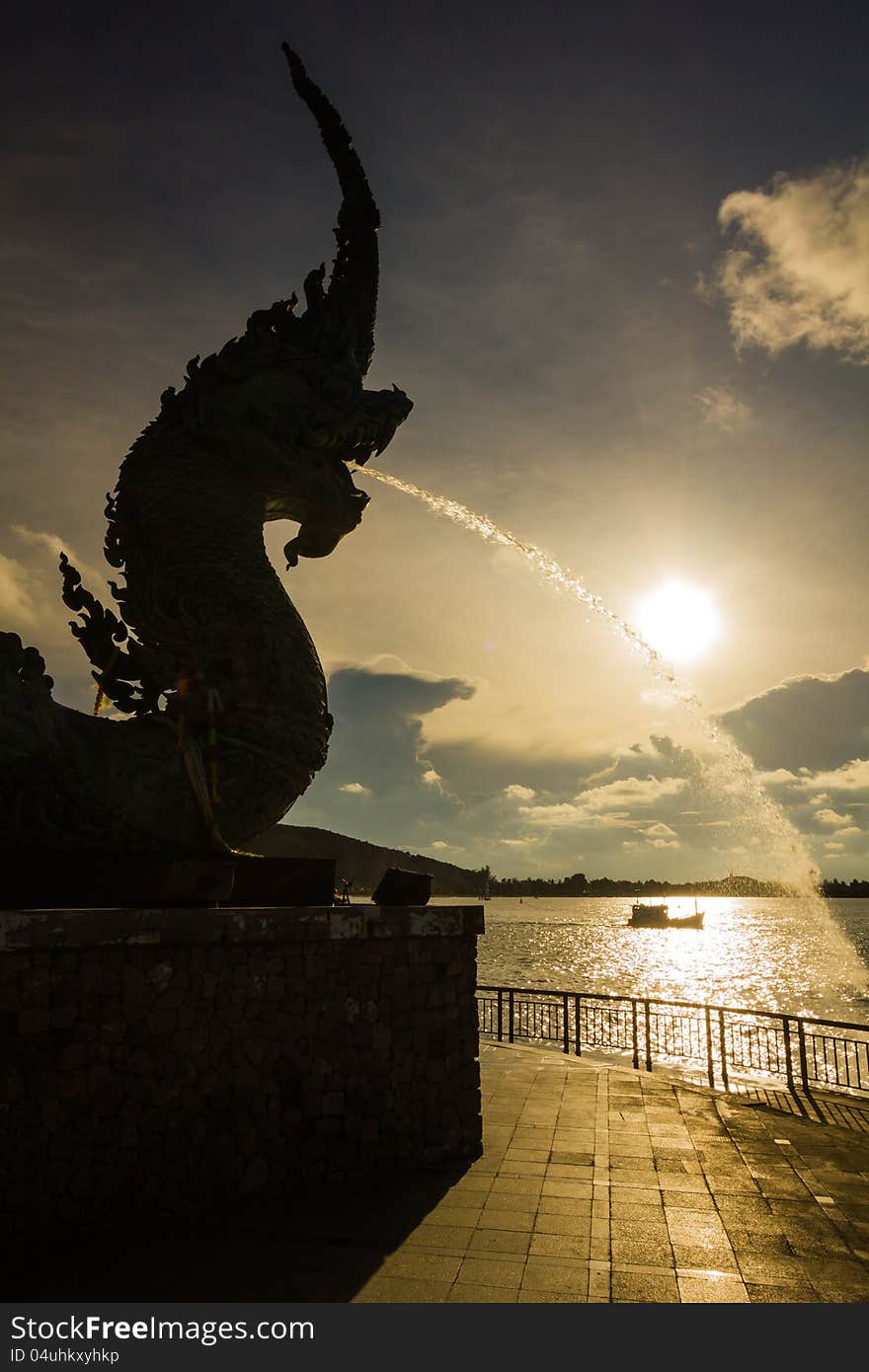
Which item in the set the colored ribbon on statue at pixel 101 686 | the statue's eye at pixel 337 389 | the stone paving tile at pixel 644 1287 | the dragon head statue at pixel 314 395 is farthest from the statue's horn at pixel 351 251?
the stone paving tile at pixel 644 1287

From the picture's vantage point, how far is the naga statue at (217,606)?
729 cm

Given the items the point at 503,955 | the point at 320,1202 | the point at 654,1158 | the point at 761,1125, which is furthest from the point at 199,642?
the point at 503,955

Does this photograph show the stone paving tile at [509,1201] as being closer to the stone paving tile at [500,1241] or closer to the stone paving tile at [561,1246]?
the stone paving tile at [500,1241]

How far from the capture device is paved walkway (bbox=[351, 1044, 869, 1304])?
5.54m

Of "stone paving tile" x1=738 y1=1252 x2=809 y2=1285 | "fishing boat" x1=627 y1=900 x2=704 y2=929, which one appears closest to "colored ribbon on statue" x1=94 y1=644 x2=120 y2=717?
"stone paving tile" x1=738 y1=1252 x2=809 y2=1285

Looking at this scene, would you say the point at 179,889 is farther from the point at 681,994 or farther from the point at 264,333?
the point at 681,994

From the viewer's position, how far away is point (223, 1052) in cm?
689

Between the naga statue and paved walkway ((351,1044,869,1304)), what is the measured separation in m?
3.70

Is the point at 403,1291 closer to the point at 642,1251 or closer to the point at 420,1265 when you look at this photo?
the point at 420,1265

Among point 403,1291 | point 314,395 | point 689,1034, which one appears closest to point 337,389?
point 314,395

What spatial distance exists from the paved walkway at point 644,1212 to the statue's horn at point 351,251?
834 centimetres

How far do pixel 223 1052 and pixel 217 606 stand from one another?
12.9ft

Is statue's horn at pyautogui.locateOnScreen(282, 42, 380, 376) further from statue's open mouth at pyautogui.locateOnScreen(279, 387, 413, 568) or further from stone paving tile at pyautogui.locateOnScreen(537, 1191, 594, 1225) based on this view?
stone paving tile at pyautogui.locateOnScreen(537, 1191, 594, 1225)
